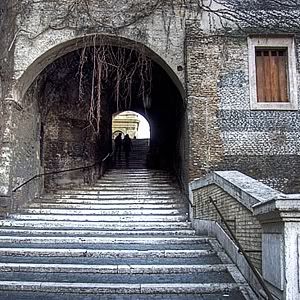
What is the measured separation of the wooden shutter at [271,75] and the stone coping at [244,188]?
138 inches

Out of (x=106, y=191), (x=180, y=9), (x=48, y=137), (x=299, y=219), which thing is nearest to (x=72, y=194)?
(x=106, y=191)

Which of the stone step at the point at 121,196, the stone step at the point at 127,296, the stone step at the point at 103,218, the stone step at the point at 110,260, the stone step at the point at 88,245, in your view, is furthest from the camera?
the stone step at the point at 121,196

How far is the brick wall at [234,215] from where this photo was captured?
5.36 metres

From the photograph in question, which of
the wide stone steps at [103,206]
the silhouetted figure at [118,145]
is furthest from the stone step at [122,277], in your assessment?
the silhouetted figure at [118,145]

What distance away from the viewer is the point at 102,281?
5609 mm

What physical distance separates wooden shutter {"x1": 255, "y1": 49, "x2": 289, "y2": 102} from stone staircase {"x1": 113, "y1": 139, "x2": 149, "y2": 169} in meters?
9.82

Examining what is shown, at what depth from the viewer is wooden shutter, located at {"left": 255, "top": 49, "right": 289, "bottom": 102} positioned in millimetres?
10805

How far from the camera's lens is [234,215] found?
6.46 metres

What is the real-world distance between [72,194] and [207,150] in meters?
4.34

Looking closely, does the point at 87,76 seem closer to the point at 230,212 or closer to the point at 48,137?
the point at 48,137

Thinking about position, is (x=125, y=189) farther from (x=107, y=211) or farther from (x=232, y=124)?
(x=232, y=124)

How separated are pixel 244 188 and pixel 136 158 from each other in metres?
16.1

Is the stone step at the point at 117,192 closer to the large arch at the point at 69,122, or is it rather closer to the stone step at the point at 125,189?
the stone step at the point at 125,189

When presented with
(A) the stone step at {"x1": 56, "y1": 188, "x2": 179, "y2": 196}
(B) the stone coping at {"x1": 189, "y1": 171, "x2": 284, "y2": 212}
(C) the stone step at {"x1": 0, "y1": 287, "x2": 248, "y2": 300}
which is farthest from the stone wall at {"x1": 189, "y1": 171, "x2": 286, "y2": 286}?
(A) the stone step at {"x1": 56, "y1": 188, "x2": 179, "y2": 196}
